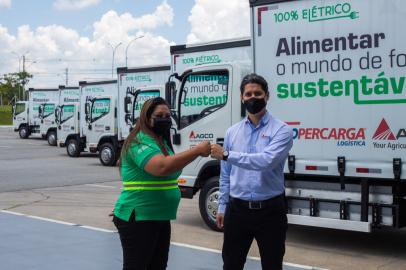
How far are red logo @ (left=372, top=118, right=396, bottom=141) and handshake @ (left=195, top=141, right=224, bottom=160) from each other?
349 cm

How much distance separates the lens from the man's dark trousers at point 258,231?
13.2 ft

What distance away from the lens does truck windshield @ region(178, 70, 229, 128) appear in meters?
8.68

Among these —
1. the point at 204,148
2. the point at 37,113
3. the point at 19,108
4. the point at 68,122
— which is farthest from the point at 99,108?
the point at 19,108

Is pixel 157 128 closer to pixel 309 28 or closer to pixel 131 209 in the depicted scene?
pixel 131 209

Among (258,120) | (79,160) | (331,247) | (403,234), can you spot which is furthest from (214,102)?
(79,160)

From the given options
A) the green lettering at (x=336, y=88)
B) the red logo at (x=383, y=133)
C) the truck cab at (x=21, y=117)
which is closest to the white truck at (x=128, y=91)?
the green lettering at (x=336, y=88)

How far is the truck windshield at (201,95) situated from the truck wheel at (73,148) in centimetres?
1607

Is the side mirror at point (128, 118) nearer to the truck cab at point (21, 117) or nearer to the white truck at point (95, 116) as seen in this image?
the white truck at point (95, 116)

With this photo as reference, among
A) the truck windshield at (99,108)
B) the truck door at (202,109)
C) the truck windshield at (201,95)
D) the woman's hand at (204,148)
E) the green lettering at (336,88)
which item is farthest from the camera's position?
the truck windshield at (99,108)

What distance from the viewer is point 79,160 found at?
2322cm

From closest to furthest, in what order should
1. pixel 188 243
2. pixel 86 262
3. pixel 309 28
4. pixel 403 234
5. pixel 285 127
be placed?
1. pixel 285 127
2. pixel 86 262
3. pixel 309 28
4. pixel 188 243
5. pixel 403 234

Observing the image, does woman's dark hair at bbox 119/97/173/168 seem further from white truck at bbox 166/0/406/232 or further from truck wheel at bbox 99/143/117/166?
truck wheel at bbox 99/143/117/166

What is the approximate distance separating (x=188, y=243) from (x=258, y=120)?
4068 mm

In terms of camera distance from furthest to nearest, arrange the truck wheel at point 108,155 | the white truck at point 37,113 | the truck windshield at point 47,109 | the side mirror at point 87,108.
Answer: the white truck at point 37,113, the truck windshield at point 47,109, the side mirror at point 87,108, the truck wheel at point 108,155
